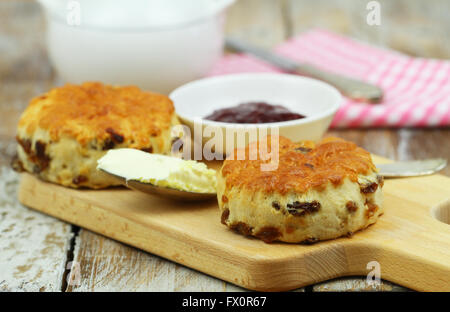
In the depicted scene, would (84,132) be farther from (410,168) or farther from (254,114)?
(410,168)

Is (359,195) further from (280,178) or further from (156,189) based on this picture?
(156,189)

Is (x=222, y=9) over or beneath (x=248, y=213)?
over

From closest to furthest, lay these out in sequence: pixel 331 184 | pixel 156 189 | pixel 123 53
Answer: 1. pixel 331 184
2. pixel 156 189
3. pixel 123 53

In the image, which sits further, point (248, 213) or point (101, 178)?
point (101, 178)

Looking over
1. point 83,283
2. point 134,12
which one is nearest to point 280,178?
point 83,283

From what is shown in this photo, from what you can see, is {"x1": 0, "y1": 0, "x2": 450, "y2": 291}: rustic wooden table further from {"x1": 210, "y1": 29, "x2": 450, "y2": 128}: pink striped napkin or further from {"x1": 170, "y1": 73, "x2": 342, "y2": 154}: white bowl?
{"x1": 170, "y1": 73, "x2": 342, "y2": 154}: white bowl

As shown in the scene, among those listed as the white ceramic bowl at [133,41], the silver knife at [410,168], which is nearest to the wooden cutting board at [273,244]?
the silver knife at [410,168]
